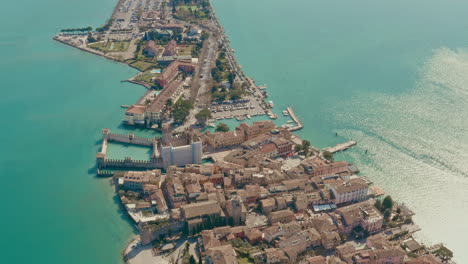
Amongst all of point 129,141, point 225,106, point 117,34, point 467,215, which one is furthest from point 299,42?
point 467,215

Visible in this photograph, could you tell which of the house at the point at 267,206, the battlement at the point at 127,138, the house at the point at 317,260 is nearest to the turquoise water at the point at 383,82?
the house at the point at 317,260

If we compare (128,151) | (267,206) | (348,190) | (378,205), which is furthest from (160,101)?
(378,205)

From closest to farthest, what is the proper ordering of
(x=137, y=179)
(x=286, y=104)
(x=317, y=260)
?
1. (x=317, y=260)
2. (x=137, y=179)
3. (x=286, y=104)

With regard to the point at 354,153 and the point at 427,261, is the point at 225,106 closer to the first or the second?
the point at 354,153

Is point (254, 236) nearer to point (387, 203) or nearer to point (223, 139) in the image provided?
point (387, 203)

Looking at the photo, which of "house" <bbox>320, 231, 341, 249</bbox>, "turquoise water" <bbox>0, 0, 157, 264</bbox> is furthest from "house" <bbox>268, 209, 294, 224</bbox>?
"turquoise water" <bbox>0, 0, 157, 264</bbox>

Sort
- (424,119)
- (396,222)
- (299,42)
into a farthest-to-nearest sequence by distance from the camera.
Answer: (299,42), (424,119), (396,222)

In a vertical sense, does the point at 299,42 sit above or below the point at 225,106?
above
